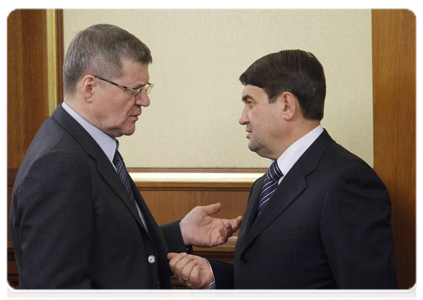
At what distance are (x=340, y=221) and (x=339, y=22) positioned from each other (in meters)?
1.50

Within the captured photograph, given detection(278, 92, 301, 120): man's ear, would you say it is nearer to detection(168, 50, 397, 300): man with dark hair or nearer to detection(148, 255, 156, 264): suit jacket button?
detection(168, 50, 397, 300): man with dark hair

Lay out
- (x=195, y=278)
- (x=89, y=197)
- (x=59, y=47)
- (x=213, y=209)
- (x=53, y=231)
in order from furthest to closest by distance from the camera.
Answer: (x=59, y=47), (x=213, y=209), (x=195, y=278), (x=89, y=197), (x=53, y=231)

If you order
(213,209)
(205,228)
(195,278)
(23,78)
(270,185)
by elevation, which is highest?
(23,78)

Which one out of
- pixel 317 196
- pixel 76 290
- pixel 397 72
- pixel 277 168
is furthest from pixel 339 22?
pixel 76 290

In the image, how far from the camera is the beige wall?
8.25ft

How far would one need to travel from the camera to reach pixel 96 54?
1.56 m

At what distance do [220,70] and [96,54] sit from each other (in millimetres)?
1207

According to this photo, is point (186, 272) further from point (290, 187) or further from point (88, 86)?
point (88, 86)

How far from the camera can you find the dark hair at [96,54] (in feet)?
5.10

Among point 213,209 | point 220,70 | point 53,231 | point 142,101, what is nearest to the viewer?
point 53,231

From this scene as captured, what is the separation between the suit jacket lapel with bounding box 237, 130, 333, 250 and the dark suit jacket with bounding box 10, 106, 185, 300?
398 mm

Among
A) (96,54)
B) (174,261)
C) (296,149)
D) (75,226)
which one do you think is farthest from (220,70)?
(75,226)

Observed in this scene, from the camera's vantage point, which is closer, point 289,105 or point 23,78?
point 289,105

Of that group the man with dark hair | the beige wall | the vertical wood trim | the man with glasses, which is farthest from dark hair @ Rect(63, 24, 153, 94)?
the vertical wood trim
